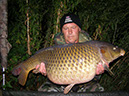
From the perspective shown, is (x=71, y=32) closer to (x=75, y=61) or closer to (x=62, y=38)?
(x=62, y=38)

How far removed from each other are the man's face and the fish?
0.46m

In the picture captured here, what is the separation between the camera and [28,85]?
2.43 meters

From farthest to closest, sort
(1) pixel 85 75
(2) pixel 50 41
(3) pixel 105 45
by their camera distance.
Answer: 1. (2) pixel 50 41
2. (3) pixel 105 45
3. (1) pixel 85 75

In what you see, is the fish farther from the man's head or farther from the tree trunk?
the tree trunk

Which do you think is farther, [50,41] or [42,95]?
[50,41]

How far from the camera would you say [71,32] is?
1815 mm

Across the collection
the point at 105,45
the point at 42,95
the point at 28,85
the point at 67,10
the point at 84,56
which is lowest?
the point at 28,85

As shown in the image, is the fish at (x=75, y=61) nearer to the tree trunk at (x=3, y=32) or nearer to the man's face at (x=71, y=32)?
the man's face at (x=71, y=32)

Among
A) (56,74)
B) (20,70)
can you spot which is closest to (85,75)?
(56,74)

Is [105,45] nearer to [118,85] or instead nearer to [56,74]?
[56,74]

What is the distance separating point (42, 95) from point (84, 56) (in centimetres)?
58

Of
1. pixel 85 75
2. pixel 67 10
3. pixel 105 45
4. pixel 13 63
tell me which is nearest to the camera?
pixel 85 75

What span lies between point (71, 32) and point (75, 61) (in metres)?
0.64

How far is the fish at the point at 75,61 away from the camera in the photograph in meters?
1.28
